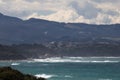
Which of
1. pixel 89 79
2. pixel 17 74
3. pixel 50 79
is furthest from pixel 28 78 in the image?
pixel 89 79

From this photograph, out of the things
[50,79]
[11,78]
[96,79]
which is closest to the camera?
[11,78]

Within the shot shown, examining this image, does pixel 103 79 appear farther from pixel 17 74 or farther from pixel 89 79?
pixel 17 74

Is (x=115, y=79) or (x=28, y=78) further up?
(x=28, y=78)

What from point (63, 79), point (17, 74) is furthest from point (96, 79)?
point (17, 74)

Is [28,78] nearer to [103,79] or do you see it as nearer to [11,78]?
[11,78]

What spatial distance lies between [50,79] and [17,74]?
60204 millimetres

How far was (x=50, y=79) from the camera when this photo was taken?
341 ft

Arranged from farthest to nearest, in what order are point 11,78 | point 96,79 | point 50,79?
point 96,79 < point 50,79 < point 11,78

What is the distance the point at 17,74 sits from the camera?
44125 mm

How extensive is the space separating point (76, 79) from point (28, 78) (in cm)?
6687

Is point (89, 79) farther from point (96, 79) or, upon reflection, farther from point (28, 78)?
point (28, 78)

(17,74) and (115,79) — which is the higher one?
(17,74)

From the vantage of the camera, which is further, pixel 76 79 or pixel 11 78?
pixel 76 79

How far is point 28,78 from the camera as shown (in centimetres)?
4375
